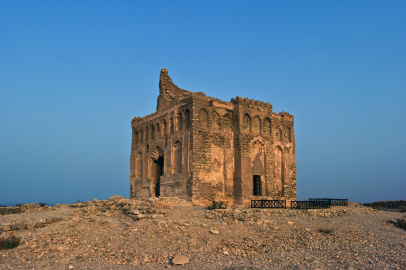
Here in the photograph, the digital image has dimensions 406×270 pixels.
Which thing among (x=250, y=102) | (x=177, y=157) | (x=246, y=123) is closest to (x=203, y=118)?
(x=177, y=157)

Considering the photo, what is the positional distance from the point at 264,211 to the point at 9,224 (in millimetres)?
10762

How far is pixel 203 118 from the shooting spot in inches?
866

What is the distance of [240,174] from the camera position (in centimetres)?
2209

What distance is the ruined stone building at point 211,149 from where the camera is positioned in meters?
21.4

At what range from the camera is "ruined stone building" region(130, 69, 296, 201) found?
70.2ft

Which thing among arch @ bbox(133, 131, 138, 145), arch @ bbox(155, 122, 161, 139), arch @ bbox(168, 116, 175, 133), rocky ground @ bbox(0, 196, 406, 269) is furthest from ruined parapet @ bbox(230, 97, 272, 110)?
rocky ground @ bbox(0, 196, 406, 269)

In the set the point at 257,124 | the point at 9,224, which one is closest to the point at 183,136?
the point at 257,124

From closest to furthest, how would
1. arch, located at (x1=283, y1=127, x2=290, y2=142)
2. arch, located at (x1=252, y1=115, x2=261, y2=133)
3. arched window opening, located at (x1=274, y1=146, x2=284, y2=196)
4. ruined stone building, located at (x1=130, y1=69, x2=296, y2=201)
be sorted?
ruined stone building, located at (x1=130, y1=69, x2=296, y2=201)
arch, located at (x1=252, y1=115, x2=261, y2=133)
arched window opening, located at (x1=274, y1=146, x2=284, y2=196)
arch, located at (x1=283, y1=127, x2=290, y2=142)

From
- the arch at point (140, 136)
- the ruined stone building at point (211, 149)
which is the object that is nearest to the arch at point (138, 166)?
the ruined stone building at point (211, 149)

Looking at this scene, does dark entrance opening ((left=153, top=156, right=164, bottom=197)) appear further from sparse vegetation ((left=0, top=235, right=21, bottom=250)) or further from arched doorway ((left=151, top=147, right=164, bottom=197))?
sparse vegetation ((left=0, top=235, right=21, bottom=250))

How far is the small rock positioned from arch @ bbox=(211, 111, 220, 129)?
12.9 meters

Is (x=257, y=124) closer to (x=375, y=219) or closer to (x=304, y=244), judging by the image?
(x=375, y=219)

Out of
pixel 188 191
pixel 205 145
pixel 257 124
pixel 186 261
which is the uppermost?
pixel 257 124

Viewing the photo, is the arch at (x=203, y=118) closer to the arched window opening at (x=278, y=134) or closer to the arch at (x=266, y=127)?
the arch at (x=266, y=127)
